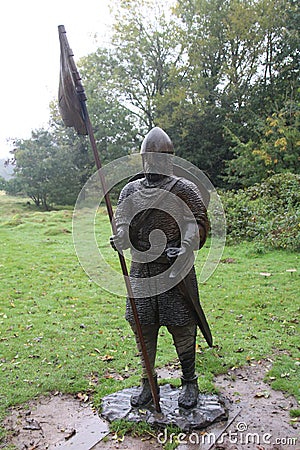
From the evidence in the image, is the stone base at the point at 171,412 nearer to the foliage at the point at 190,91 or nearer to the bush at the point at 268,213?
the bush at the point at 268,213

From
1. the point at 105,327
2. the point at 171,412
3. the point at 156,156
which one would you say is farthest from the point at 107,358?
the point at 156,156

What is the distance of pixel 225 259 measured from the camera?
9.01m

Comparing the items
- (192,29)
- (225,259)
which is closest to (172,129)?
(192,29)

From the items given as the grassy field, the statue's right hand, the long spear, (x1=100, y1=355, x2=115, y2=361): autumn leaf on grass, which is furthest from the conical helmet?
(x1=100, y1=355, x2=115, y2=361): autumn leaf on grass

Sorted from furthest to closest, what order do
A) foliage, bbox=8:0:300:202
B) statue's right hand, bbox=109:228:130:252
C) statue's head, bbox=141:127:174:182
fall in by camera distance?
foliage, bbox=8:0:300:202 → statue's head, bbox=141:127:174:182 → statue's right hand, bbox=109:228:130:252

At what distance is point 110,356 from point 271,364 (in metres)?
1.69

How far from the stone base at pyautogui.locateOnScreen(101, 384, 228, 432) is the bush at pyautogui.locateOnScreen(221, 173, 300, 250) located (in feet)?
20.4

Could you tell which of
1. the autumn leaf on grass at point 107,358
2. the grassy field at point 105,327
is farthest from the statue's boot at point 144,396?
the autumn leaf on grass at point 107,358

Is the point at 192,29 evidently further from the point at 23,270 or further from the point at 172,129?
the point at 23,270

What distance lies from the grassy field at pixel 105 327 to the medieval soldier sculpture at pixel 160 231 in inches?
43.3

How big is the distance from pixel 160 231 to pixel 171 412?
1376 millimetres

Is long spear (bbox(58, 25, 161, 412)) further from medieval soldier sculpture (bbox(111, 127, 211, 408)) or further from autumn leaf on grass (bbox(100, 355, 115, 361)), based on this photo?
autumn leaf on grass (bbox(100, 355, 115, 361))

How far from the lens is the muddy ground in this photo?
2957 millimetres

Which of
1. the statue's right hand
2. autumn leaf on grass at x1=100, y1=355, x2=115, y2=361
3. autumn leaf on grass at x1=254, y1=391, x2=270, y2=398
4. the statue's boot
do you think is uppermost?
the statue's right hand
